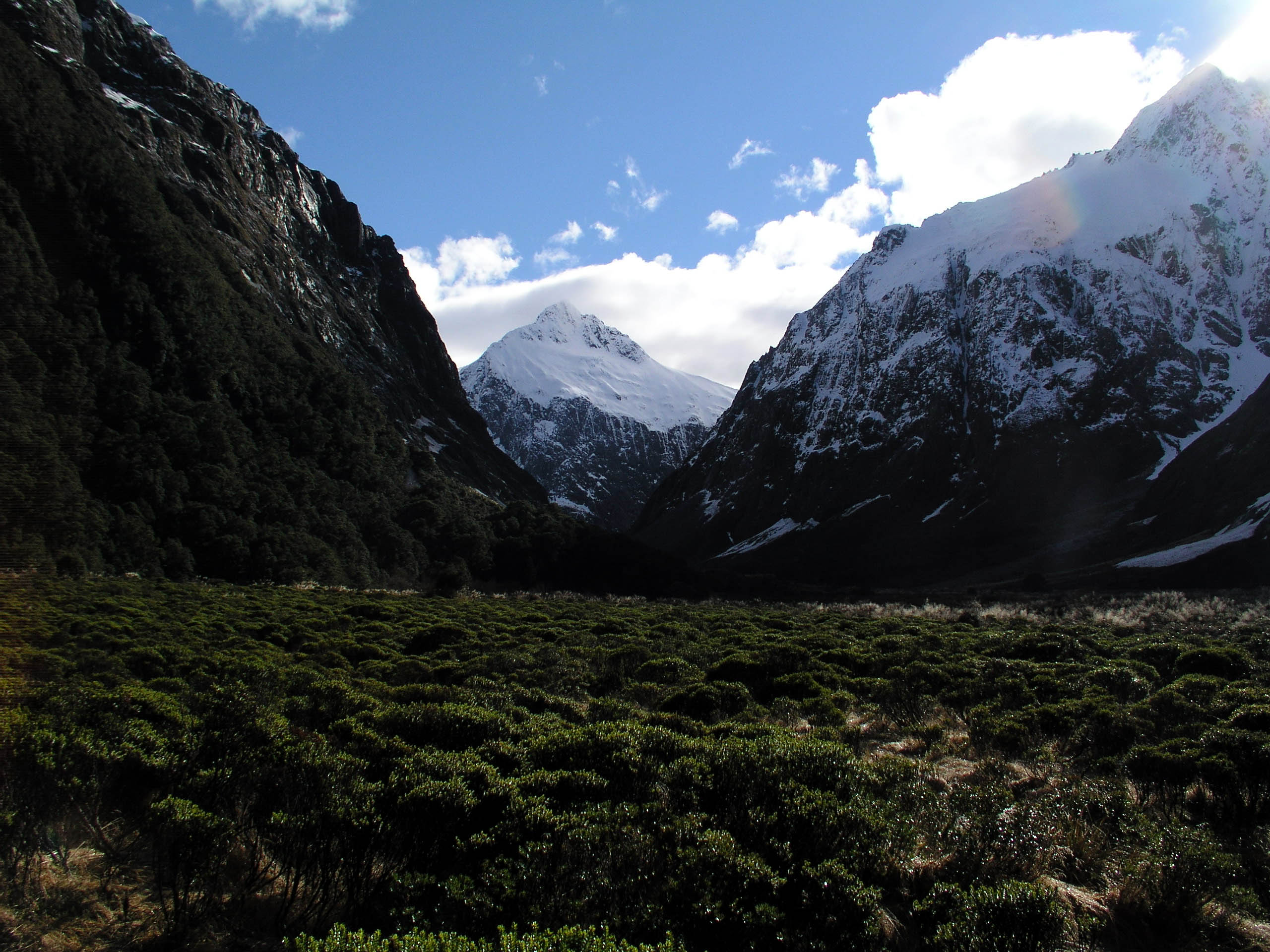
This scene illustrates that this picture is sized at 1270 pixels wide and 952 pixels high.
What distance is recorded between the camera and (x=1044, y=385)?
5915 inches

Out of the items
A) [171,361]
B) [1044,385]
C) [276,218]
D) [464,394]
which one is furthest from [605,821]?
[1044,385]

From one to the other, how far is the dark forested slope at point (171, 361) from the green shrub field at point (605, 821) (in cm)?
4801

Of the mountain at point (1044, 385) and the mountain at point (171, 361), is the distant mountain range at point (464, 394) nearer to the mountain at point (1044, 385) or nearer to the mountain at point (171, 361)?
the mountain at point (171, 361)

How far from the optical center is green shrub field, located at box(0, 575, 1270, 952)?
20.5 ft

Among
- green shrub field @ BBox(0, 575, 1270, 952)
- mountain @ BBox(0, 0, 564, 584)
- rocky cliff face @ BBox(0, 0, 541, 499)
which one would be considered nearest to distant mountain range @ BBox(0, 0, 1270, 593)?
mountain @ BBox(0, 0, 564, 584)

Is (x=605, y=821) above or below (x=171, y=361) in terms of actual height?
below

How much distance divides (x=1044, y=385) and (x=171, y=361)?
16130cm

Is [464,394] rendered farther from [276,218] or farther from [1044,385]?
[1044,385]

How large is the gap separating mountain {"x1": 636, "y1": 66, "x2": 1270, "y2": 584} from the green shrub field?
10815cm

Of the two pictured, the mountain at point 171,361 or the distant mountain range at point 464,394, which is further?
the distant mountain range at point 464,394

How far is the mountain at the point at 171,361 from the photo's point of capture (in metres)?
53.8

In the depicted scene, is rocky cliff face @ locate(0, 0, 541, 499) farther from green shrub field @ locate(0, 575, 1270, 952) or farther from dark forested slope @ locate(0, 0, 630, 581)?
green shrub field @ locate(0, 575, 1270, 952)

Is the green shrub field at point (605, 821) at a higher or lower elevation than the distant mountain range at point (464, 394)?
lower

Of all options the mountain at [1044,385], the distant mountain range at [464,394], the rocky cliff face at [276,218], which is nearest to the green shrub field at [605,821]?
the distant mountain range at [464,394]
